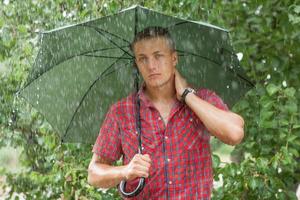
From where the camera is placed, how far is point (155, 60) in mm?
3092

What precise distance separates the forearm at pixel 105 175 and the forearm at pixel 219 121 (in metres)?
0.40

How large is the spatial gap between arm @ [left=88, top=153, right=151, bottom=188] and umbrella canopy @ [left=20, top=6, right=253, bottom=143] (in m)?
0.48

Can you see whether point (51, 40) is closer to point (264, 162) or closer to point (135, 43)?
point (135, 43)

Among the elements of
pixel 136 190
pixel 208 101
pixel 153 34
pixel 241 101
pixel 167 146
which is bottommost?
pixel 136 190

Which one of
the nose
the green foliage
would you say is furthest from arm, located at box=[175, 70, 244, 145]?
the green foliage

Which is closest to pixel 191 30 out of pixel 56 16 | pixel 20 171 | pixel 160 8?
pixel 160 8

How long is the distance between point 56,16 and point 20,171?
1444 millimetres

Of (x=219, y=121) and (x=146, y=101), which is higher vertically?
(x=146, y=101)

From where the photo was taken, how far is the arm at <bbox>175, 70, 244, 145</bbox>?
9.73ft

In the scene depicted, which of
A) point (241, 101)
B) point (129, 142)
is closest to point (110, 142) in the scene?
point (129, 142)

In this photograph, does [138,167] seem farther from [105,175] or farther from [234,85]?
[234,85]

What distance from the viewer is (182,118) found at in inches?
123

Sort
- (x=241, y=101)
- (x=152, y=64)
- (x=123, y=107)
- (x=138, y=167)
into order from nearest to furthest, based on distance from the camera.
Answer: (x=138, y=167) < (x=152, y=64) < (x=123, y=107) < (x=241, y=101)

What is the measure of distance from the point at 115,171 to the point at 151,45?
1.86ft
